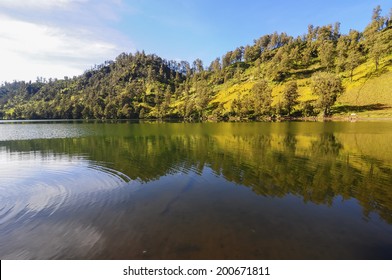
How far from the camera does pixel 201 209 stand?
64.7 ft

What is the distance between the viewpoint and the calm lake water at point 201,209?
1398cm

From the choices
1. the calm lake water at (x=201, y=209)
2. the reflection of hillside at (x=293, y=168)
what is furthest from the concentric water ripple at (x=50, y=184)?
the reflection of hillside at (x=293, y=168)

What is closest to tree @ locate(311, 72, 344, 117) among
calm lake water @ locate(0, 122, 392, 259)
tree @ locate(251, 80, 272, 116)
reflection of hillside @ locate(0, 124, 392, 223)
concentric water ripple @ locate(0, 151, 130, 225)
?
tree @ locate(251, 80, 272, 116)

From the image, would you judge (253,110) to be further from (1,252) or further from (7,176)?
(1,252)

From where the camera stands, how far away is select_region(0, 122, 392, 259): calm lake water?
45.9 ft

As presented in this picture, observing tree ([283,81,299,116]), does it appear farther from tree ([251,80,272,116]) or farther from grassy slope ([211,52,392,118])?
grassy slope ([211,52,392,118])

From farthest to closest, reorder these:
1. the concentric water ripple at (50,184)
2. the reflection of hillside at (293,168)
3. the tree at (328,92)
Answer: the tree at (328,92)
the reflection of hillside at (293,168)
the concentric water ripple at (50,184)

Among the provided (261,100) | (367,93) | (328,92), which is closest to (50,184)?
(328,92)

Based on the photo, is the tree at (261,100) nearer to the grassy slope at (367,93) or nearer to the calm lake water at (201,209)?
the grassy slope at (367,93)

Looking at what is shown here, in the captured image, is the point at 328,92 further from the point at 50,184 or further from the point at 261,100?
the point at 50,184

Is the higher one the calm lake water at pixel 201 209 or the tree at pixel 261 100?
the tree at pixel 261 100

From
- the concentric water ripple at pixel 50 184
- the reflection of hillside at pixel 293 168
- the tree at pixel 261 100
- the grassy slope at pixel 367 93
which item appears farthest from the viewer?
the tree at pixel 261 100

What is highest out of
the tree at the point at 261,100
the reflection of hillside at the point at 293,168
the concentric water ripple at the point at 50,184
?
the tree at the point at 261,100

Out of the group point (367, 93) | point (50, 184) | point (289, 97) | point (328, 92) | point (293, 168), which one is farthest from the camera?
point (289, 97)
